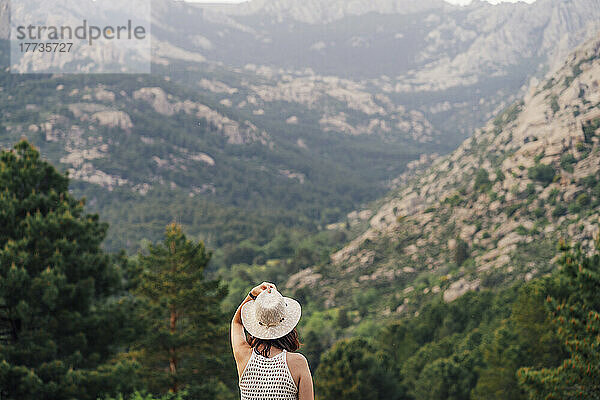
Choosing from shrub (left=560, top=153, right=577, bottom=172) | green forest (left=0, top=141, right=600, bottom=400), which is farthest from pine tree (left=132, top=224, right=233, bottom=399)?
shrub (left=560, top=153, right=577, bottom=172)

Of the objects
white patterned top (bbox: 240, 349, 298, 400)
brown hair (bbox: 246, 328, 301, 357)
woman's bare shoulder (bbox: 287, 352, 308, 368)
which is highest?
brown hair (bbox: 246, 328, 301, 357)

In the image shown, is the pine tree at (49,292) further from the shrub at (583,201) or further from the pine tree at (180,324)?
the shrub at (583,201)

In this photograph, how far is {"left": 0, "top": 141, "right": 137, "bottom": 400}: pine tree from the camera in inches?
598

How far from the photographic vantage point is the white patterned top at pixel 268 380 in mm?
4984

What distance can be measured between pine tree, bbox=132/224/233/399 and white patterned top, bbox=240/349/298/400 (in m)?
16.2

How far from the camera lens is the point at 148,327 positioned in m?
19.8

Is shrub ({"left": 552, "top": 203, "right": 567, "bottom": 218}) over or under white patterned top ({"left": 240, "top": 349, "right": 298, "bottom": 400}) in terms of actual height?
under

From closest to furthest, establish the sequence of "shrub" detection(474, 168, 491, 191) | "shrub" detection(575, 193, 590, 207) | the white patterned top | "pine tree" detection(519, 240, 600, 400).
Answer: the white patterned top < "pine tree" detection(519, 240, 600, 400) < "shrub" detection(575, 193, 590, 207) < "shrub" detection(474, 168, 491, 191)

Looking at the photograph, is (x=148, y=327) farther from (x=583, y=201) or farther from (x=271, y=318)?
(x=583, y=201)

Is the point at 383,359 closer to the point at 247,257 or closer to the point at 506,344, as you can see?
the point at 506,344

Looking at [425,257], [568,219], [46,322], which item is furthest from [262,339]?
[425,257]

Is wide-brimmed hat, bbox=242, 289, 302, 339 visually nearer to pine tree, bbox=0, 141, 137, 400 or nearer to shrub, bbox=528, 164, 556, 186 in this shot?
pine tree, bbox=0, 141, 137, 400

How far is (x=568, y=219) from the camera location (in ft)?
163

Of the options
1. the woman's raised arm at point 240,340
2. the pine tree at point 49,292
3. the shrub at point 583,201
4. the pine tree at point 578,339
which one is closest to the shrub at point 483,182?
the shrub at point 583,201
